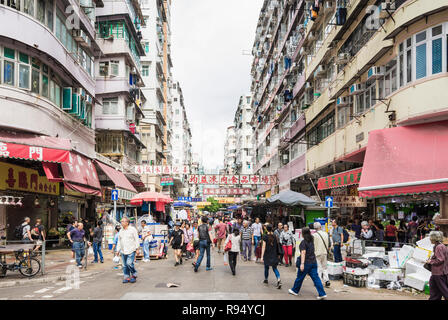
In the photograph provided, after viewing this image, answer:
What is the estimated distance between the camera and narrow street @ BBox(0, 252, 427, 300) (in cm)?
945

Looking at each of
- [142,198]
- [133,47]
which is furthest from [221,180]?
[142,198]

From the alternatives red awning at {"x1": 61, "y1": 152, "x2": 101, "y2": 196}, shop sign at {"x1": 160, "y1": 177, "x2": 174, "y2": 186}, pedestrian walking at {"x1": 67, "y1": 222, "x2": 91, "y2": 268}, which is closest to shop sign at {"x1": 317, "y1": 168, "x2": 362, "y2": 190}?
pedestrian walking at {"x1": 67, "y1": 222, "x2": 91, "y2": 268}

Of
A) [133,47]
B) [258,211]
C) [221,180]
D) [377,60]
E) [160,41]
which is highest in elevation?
[160,41]

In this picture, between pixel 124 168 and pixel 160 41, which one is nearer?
pixel 124 168

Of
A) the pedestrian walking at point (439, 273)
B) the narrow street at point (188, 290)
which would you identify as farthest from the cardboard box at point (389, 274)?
the pedestrian walking at point (439, 273)

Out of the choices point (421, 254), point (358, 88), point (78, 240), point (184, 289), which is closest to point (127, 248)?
point (184, 289)

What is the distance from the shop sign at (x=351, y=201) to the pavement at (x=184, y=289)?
540cm

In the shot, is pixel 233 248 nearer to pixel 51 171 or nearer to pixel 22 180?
pixel 51 171

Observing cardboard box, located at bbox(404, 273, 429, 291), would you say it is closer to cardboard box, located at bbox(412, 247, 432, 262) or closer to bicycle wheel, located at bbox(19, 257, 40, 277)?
cardboard box, located at bbox(412, 247, 432, 262)

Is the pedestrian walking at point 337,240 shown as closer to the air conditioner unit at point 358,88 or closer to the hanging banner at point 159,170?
the air conditioner unit at point 358,88

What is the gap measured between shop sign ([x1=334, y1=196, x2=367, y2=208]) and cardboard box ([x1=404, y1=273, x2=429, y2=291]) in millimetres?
7015

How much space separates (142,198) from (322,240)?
46.5ft

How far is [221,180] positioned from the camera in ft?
135

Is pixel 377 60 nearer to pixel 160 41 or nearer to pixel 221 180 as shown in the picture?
pixel 221 180
